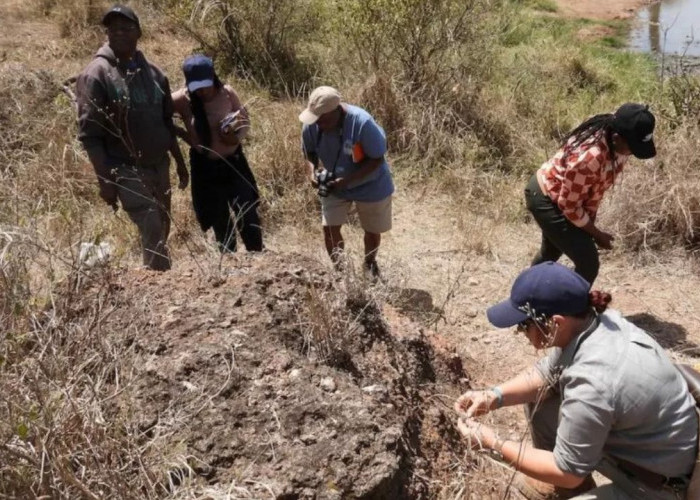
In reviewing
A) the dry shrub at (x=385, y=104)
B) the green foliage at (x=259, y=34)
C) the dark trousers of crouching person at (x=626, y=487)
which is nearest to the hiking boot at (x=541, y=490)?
the dark trousers of crouching person at (x=626, y=487)

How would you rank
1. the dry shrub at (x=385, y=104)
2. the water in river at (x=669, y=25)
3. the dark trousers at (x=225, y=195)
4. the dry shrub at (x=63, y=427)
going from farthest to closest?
the water in river at (x=669, y=25)
the dry shrub at (x=385, y=104)
the dark trousers at (x=225, y=195)
the dry shrub at (x=63, y=427)

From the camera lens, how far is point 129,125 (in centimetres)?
346

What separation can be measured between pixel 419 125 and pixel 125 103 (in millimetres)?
3549

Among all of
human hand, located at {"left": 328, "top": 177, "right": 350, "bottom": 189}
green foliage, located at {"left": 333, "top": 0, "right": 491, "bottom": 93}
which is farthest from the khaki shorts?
green foliage, located at {"left": 333, "top": 0, "right": 491, "bottom": 93}

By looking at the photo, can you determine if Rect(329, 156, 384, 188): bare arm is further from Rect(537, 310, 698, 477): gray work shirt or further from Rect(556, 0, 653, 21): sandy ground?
Rect(556, 0, 653, 21): sandy ground

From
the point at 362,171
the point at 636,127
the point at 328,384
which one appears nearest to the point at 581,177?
the point at 636,127

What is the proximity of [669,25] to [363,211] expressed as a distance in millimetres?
11895

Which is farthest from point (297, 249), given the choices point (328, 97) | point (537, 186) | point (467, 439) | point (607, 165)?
point (467, 439)

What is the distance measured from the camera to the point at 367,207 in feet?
13.7

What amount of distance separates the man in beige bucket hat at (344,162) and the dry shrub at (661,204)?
1.90 metres

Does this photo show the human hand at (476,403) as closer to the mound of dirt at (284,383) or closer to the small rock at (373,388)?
the mound of dirt at (284,383)

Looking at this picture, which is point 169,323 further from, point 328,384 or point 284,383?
point 328,384

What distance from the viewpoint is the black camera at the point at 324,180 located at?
4008 mm

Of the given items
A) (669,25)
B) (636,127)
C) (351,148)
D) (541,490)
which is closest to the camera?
(541,490)
